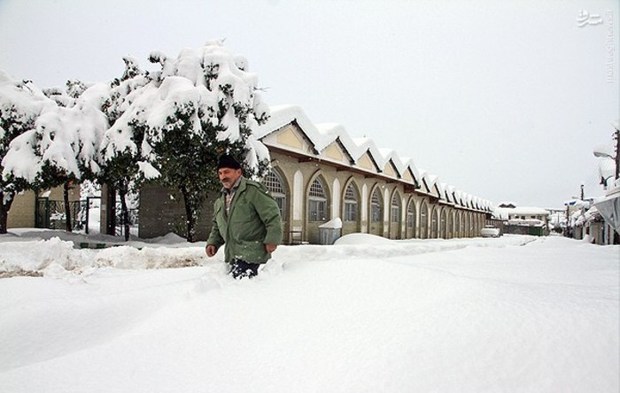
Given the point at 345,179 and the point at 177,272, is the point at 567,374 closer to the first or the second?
the point at 177,272

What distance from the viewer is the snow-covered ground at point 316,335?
1.68 m

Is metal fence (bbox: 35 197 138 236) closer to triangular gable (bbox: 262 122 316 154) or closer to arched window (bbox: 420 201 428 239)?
triangular gable (bbox: 262 122 316 154)

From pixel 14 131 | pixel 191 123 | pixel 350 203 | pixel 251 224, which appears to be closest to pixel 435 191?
pixel 350 203

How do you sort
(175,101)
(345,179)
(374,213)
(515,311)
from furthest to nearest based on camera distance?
(374,213), (345,179), (175,101), (515,311)

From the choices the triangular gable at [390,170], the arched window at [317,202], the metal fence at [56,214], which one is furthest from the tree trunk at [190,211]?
the triangular gable at [390,170]

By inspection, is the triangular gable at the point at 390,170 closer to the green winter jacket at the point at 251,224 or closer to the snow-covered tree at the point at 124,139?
the snow-covered tree at the point at 124,139

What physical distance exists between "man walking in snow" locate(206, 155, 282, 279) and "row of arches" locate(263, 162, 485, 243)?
8847mm

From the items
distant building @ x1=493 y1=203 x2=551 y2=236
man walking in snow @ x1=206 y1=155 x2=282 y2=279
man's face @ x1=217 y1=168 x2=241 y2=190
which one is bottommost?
distant building @ x1=493 y1=203 x2=551 y2=236

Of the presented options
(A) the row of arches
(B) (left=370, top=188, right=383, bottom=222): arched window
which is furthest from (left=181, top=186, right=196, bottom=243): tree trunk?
(B) (left=370, top=188, right=383, bottom=222): arched window

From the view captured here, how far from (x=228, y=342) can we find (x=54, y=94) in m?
10.4

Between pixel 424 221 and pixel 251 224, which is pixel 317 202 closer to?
pixel 251 224

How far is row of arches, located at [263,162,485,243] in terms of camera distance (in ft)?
43.3

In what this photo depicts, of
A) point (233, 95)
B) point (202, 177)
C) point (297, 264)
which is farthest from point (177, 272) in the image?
point (233, 95)

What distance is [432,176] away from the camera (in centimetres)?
2638
